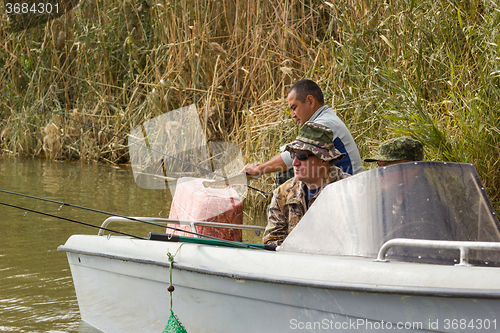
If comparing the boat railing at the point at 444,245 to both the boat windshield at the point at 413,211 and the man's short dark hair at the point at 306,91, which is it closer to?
the boat windshield at the point at 413,211

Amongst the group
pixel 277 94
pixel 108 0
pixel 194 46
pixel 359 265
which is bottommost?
pixel 359 265

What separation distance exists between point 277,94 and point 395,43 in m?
2.13

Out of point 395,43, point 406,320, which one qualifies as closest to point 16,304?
point 406,320

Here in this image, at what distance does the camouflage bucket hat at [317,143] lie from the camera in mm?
3107

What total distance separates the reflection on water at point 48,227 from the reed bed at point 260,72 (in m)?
1.03

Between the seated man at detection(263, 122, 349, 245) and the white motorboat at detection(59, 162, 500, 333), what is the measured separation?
0.98 feet

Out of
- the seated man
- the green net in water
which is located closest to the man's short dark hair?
the seated man

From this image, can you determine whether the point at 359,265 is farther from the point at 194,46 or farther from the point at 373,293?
the point at 194,46

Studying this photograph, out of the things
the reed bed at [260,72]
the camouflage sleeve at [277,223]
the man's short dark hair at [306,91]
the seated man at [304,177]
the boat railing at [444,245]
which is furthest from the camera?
the reed bed at [260,72]

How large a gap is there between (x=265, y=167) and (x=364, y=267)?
1.78 m

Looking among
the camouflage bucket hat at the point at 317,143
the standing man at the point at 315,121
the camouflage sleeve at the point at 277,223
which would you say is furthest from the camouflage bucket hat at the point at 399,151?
the camouflage sleeve at the point at 277,223

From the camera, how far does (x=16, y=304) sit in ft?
14.2

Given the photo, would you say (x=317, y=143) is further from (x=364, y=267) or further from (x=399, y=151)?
(x=364, y=267)

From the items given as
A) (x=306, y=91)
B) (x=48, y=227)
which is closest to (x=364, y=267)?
(x=306, y=91)
